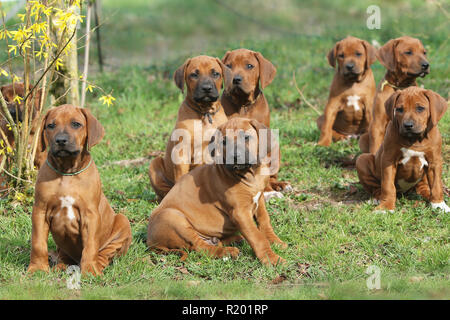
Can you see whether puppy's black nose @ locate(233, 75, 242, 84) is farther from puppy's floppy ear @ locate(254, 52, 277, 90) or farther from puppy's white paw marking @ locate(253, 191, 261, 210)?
puppy's white paw marking @ locate(253, 191, 261, 210)

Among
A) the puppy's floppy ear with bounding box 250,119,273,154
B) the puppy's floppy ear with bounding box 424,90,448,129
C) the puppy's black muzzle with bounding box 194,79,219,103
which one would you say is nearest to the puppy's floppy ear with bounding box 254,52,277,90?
A: the puppy's black muzzle with bounding box 194,79,219,103

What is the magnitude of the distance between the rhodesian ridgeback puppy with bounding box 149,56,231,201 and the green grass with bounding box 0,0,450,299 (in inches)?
32.9

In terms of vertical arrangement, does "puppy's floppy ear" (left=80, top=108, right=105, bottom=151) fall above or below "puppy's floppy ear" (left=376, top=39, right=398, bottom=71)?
below

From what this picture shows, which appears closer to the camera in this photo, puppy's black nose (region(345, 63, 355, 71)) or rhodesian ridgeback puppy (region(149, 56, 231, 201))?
rhodesian ridgeback puppy (region(149, 56, 231, 201))

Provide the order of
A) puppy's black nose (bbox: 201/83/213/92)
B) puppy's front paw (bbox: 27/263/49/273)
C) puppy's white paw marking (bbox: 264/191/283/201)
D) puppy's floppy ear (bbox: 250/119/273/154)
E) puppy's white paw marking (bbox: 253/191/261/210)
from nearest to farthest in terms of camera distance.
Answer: puppy's front paw (bbox: 27/263/49/273)
puppy's floppy ear (bbox: 250/119/273/154)
puppy's white paw marking (bbox: 253/191/261/210)
puppy's black nose (bbox: 201/83/213/92)
puppy's white paw marking (bbox: 264/191/283/201)

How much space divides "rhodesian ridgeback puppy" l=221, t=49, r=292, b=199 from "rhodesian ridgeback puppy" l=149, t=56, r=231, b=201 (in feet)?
1.87

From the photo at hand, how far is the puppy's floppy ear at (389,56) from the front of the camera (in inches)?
360

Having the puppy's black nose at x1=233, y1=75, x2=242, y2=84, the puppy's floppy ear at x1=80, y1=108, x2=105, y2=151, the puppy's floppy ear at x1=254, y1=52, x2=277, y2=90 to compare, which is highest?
the puppy's floppy ear at x1=254, y1=52, x2=277, y2=90

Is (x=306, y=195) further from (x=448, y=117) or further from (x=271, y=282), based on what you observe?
(x=448, y=117)

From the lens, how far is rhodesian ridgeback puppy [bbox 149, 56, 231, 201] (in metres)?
7.76

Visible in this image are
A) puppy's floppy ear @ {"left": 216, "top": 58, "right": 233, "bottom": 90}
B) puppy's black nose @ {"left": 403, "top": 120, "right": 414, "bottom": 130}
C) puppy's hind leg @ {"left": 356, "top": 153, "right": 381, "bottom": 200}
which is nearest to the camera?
puppy's black nose @ {"left": 403, "top": 120, "right": 414, "bottom": 130}

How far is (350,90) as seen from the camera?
33.7 ft

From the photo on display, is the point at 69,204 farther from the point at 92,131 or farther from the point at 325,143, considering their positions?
the point at 325,143

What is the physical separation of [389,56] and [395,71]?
0.77 feet
